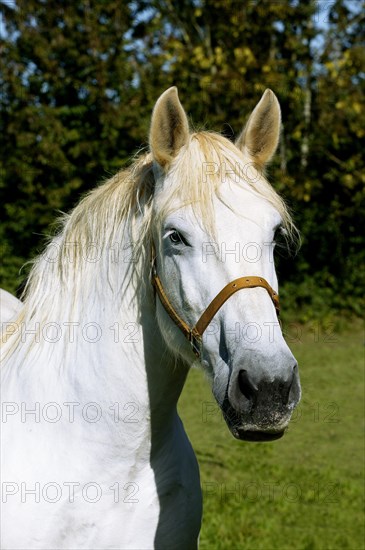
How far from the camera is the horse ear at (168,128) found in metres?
2.22

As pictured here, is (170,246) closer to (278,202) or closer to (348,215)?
(278,202)

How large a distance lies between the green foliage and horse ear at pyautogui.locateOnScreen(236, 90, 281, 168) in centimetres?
991

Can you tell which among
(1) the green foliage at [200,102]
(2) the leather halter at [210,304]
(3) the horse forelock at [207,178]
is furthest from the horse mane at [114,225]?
(1) the green foliage at [200,102]

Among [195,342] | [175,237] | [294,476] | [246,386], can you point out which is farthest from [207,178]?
[294,476]

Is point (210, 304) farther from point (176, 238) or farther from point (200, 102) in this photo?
point (200, 102)

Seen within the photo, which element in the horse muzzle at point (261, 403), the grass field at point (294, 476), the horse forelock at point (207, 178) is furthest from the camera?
the grass field at point (294, 476)

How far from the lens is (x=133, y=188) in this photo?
2.42m

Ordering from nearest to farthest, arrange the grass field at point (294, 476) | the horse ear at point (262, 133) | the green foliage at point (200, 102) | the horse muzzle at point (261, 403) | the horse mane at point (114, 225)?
the horse muzzle at point (261, 403), the horse mane at point (114, 225), the horse ear at point (262, 133), the grass field at point (294, 476), the green foliage at point (200, 102)

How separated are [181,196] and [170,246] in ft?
0.53

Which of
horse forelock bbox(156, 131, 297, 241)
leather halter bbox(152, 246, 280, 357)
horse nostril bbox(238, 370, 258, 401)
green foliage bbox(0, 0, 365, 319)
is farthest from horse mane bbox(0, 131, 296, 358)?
green foliage bbox(0, 0, 365, 319)

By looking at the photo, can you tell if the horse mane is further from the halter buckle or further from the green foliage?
the green foliage

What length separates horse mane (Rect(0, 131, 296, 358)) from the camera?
223cm

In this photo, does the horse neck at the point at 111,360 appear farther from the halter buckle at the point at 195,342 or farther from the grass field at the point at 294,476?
Result: the grass field at the point at 294,476

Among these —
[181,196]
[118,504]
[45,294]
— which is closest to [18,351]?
[45,294]
